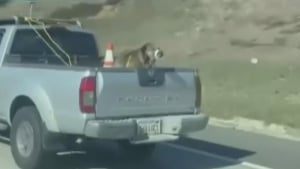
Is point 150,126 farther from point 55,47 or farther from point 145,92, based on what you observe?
point 55,47


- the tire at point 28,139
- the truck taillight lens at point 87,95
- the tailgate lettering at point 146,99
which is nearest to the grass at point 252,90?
the tailgate lettering at point 146,99

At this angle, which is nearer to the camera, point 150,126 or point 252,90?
point 150,126

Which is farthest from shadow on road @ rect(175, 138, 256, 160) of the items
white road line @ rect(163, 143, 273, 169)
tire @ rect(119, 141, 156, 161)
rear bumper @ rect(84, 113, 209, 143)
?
rear bumper @ rect(84, 113, 209, 143)

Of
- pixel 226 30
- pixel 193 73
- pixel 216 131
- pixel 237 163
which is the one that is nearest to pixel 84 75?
pixel 193 73

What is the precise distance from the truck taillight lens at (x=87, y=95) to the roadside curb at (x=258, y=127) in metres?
6.15

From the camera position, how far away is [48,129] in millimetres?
10641

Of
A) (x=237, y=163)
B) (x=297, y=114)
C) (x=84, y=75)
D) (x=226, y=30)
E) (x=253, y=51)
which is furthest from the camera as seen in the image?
(x=226, y=30)

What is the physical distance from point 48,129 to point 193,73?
83.2 inches

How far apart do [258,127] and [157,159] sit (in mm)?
5214

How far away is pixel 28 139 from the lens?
11.0 m

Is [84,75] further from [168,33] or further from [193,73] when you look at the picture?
[168,33]

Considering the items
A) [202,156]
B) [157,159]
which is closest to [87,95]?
[157,159]

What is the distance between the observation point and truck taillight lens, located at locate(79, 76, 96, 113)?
400 inches

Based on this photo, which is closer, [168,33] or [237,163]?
[237,163]
